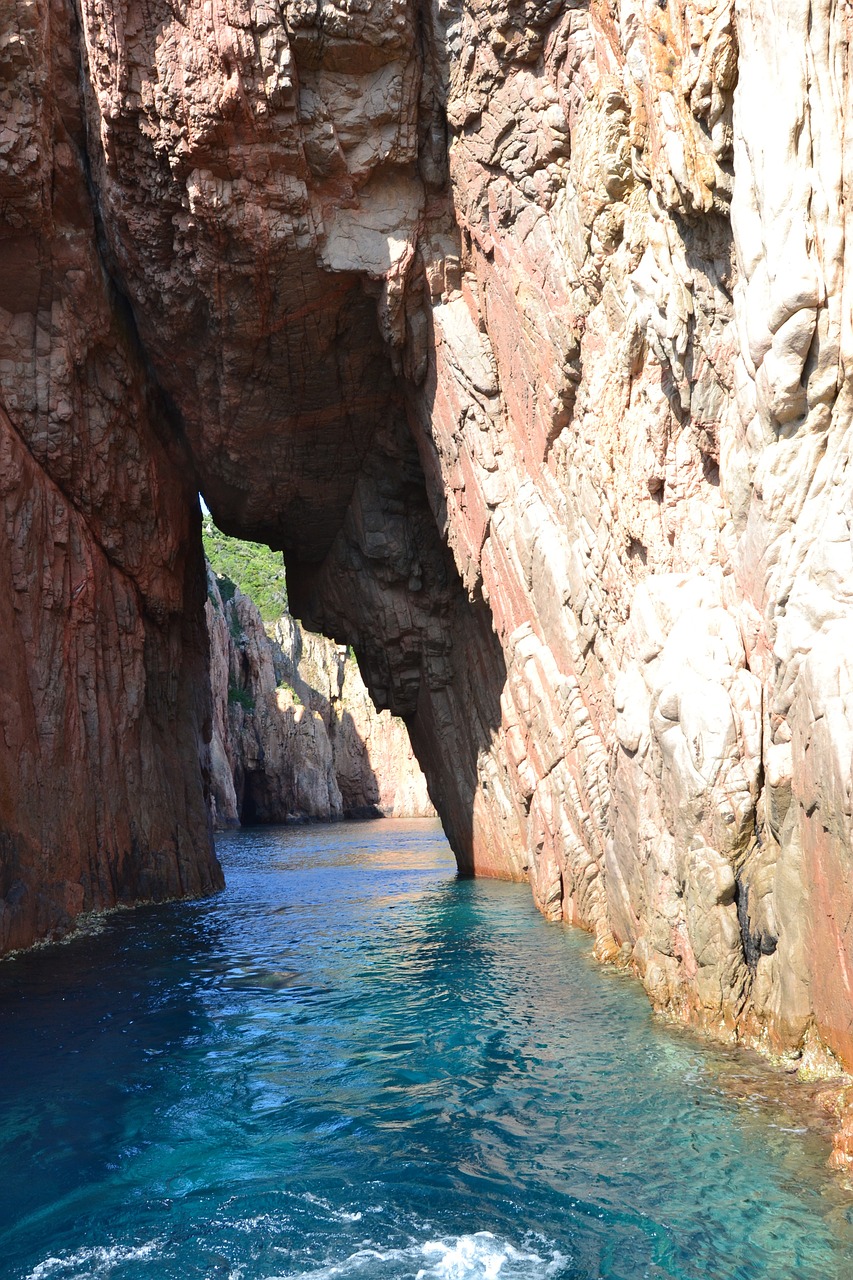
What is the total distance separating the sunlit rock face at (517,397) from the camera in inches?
308

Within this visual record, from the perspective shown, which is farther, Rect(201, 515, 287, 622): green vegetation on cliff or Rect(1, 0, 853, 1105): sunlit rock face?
Rect(201, 515, 287, 622): green vegetation on cliff

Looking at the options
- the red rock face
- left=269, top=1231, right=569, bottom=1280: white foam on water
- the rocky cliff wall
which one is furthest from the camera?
the rocky cliff wall

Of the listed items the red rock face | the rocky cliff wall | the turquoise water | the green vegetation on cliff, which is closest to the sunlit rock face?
the red rock face

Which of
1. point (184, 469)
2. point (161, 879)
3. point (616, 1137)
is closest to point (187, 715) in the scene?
point (161, 879)

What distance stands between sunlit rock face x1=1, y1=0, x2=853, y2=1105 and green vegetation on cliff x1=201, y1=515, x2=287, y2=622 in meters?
51.5

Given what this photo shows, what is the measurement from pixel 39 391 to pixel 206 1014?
1200 cm

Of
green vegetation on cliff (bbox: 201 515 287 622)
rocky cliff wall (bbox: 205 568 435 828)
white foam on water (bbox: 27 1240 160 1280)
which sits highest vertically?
green vegetation on cliff (bbox: 201 515 287 622)

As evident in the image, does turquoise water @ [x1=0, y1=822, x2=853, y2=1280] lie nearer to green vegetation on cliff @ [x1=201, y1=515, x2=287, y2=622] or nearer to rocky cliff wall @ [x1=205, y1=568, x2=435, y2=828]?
rocky cliff wall @ [x1=205, y1=568, x2=435, y2=828]

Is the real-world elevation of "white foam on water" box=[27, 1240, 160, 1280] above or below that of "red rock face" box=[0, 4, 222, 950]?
below

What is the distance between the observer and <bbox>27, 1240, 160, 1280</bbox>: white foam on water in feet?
19.5

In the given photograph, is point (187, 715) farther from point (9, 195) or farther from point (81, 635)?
point (9, 195)

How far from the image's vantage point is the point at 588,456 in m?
13.9

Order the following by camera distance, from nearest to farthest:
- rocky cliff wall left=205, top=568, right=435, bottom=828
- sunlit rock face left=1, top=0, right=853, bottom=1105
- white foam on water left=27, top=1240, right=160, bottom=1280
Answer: white foam on water left=27, top=1240, right=160, bottom=1280, sunlit rock face left=1, top=0, right=853, bottom=1105, rocky cliff wall left=205, top=568, right=435, bottom=828

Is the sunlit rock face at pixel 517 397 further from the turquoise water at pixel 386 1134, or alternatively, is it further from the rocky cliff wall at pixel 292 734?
the rocky cliff wall at pixel 292 734
